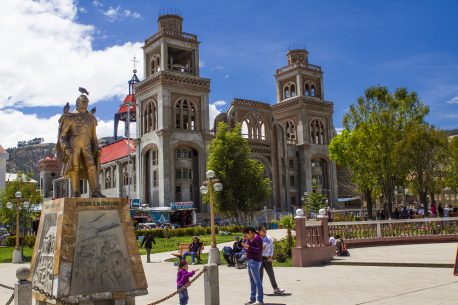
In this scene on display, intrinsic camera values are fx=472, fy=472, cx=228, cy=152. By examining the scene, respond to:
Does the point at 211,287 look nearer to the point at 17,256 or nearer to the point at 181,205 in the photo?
the point at 17,256

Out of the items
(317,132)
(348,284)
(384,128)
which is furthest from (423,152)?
(317,132)

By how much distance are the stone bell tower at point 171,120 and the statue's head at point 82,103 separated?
1586 inches

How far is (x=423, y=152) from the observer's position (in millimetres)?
35344

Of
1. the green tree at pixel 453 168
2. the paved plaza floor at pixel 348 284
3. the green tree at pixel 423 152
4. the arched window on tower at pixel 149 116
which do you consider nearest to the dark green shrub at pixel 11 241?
the arched window on tower at pixel 149 116

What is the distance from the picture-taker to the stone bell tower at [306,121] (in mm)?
67125

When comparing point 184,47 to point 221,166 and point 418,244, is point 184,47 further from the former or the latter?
point 418,244

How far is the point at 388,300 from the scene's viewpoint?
10.0m

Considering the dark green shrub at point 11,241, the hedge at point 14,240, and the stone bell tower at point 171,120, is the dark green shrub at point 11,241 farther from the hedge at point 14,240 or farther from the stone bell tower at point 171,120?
the stone bell tower at point 171,120

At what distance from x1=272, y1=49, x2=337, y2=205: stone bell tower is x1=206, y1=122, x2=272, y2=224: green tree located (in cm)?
2492

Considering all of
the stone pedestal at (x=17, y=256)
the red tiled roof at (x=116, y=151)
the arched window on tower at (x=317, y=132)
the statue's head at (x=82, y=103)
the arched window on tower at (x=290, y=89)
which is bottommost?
the stone pedestal at (x=17, y=256)

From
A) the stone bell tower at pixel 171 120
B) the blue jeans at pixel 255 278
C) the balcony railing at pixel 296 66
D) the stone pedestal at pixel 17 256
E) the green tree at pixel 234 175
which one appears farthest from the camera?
the balcony railing at pixel 296 66

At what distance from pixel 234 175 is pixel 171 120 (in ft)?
49.4

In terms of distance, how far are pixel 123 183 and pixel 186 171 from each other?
11025 millimetres

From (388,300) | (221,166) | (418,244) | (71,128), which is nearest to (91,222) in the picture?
(71,128)
